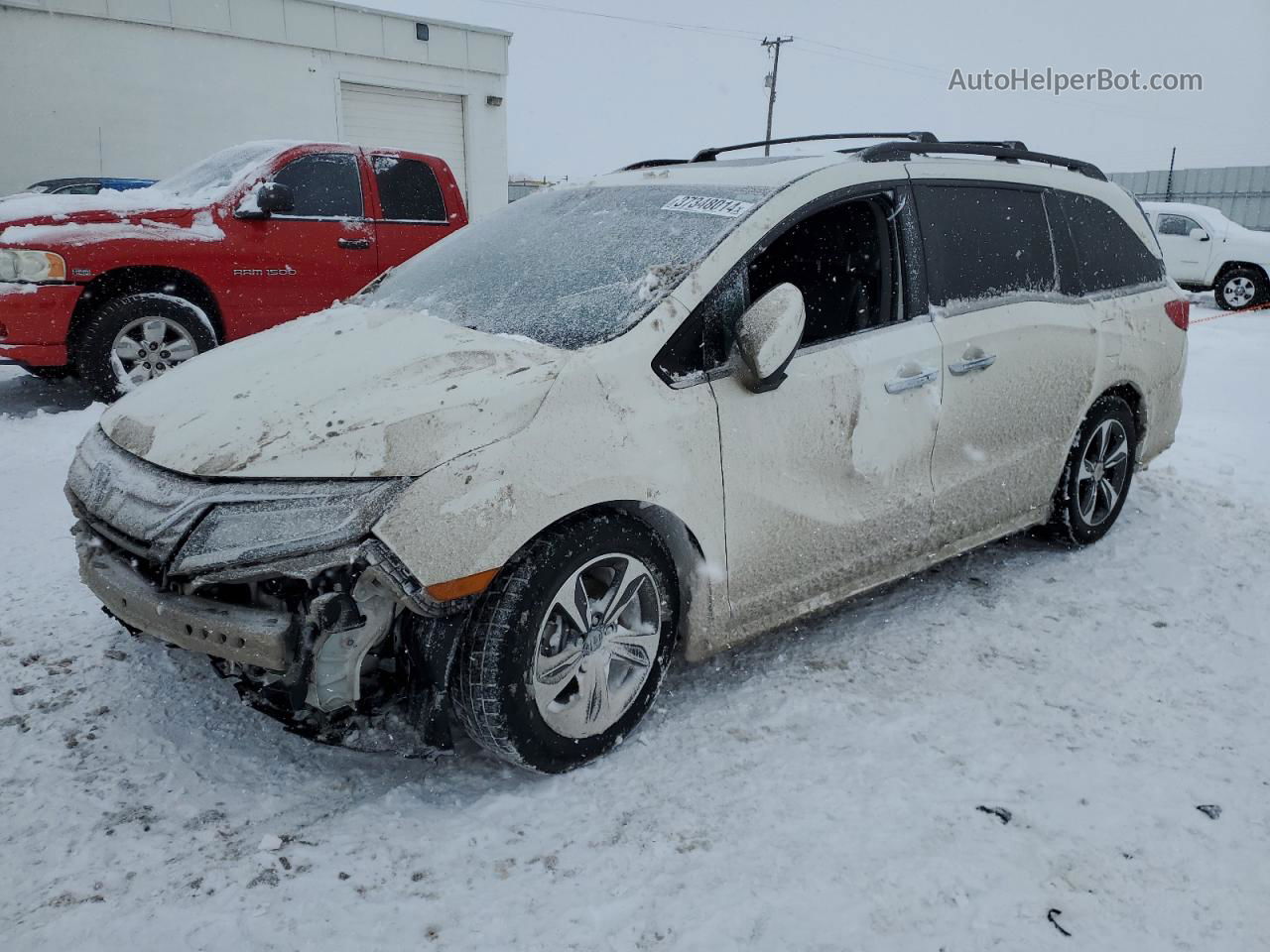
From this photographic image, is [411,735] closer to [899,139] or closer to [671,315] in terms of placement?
[671,315]

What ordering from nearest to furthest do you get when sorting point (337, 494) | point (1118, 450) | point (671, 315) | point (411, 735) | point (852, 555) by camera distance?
point (337, 494), point (411, 735), point (671, 315), point (852, 555), point (1118, 450)

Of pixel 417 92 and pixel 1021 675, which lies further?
pixel 417 92

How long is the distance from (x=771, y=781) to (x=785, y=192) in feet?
5.94

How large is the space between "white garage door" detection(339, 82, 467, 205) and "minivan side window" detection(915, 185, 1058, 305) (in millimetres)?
15559

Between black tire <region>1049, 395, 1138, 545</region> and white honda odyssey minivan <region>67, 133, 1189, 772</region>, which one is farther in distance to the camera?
black tire <region>1049, 395, 1138, 545</region>

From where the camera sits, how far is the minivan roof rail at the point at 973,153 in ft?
11.0

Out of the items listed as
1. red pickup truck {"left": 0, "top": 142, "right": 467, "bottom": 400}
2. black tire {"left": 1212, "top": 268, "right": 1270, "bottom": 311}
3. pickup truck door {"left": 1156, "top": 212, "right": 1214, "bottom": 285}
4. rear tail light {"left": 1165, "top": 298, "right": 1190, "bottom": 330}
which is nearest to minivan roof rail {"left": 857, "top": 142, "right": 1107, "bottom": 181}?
rear tail light {"left": 1165, "top": 298, "right": 1190, "bottom": 330}

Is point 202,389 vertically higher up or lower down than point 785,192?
lower down

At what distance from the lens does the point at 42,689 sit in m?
2.96

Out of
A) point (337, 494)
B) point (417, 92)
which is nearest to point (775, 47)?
point (417, 92)

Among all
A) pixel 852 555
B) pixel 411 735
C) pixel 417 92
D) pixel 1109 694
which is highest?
pixel 417 92

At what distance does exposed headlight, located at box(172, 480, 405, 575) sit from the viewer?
2.17m

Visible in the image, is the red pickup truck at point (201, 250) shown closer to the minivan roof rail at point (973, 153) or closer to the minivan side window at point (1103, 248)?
the minivan roof rail at point (973, 153)

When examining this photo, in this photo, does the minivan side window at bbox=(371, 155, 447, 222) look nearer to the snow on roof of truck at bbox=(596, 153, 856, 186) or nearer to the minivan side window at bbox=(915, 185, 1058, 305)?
the snow on roof of truck at bbox=(596, 153, 856, 186)
